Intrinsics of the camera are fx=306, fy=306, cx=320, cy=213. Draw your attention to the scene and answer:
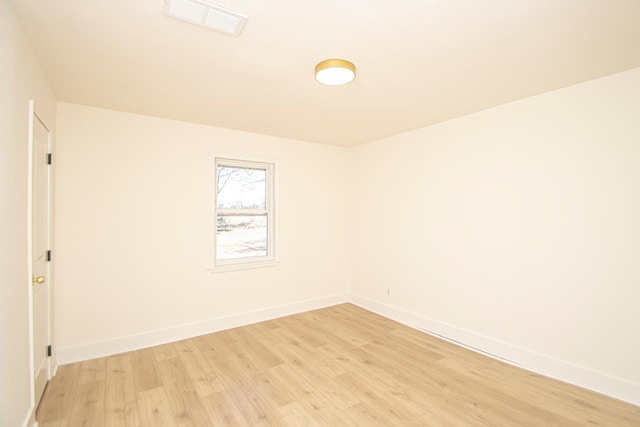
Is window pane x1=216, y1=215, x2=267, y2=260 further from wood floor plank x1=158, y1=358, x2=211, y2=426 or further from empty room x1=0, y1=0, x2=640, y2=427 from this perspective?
wood floor plank x1=158, y1=358, x2=211, y2=426

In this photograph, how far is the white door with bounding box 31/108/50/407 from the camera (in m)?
2.18

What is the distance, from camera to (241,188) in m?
4.25

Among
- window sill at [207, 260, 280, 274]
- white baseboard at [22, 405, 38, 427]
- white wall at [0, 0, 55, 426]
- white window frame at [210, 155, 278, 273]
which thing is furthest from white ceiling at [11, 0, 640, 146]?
→ white baseboard at [22, 405, 38, 427]

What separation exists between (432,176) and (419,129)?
0.65 m

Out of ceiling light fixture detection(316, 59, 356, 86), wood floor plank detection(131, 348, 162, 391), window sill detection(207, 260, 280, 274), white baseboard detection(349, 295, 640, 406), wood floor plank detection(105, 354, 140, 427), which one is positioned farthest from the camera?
window sill detection(207, 260, 280, 274)

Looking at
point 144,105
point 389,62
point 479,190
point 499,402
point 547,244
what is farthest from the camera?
point 479,190

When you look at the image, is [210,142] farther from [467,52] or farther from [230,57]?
[467,52]

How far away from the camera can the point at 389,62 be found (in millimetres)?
2223

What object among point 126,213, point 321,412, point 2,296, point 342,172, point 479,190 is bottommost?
point 321,412

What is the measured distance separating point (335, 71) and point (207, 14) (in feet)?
2.82

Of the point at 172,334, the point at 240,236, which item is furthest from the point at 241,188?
the point at 172,334

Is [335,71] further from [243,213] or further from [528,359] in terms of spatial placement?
[528,359]

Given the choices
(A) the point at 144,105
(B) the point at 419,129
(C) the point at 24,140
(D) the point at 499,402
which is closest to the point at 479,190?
(B) the point at 419,129

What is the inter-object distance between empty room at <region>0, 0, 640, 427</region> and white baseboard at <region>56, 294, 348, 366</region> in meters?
0.02
